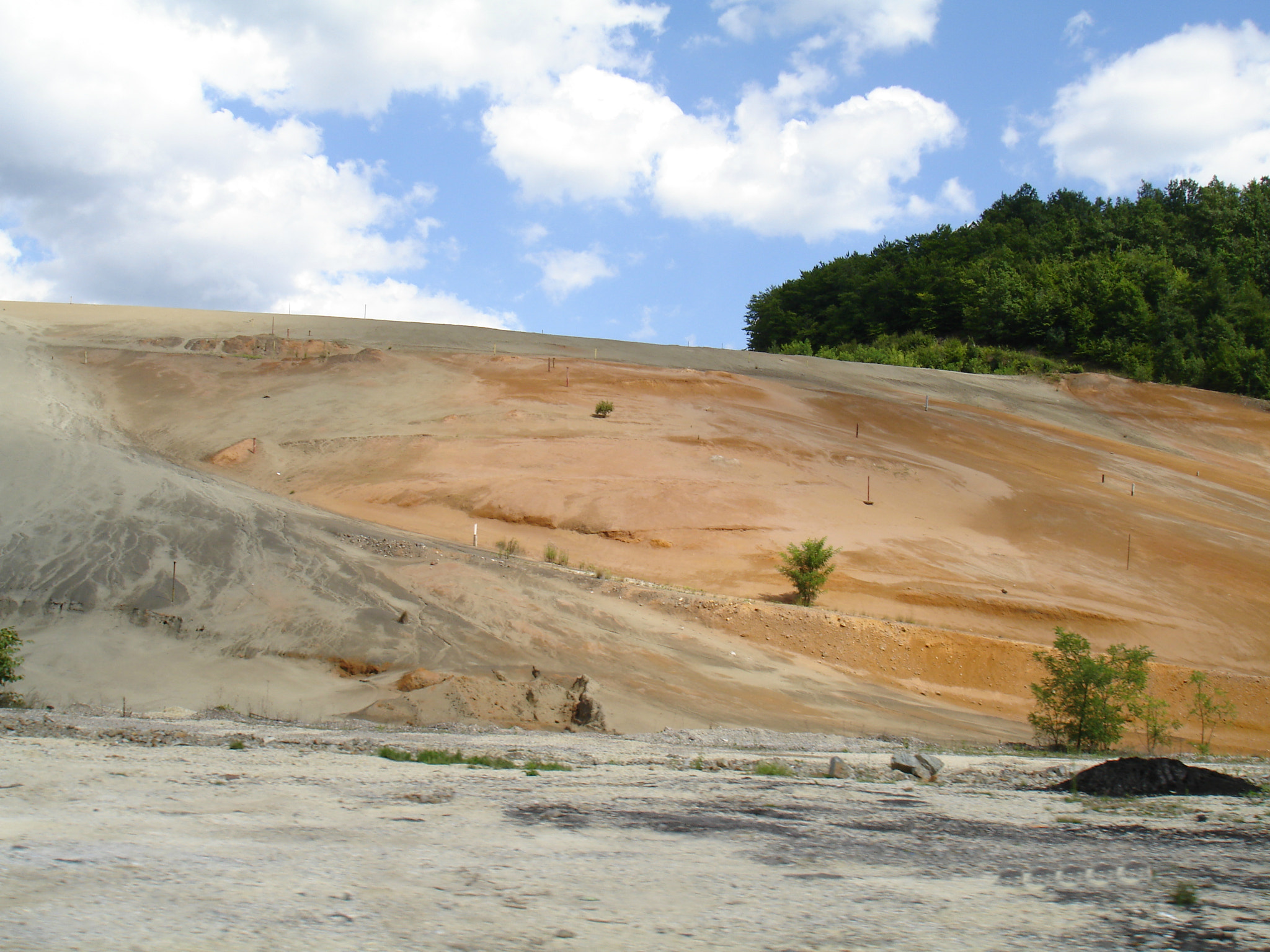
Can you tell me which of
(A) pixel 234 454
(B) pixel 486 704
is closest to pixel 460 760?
(B) pixel 486 704

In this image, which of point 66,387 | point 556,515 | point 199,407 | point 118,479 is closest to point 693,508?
point 556,515

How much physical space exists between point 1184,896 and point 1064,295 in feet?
241

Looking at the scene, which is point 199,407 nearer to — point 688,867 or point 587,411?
point 587,411

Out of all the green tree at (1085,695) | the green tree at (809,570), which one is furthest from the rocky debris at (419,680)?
the green tree at (809,570)

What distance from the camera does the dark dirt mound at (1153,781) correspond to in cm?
781

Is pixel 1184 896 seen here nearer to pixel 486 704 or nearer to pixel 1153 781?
pixel 1153 781

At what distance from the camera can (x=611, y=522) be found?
85.2 feet

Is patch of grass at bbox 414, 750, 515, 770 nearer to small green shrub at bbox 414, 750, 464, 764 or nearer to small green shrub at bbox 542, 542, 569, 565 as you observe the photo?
small green shrub at bbox 414, 750, 464, 764

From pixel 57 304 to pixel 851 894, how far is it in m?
63.0

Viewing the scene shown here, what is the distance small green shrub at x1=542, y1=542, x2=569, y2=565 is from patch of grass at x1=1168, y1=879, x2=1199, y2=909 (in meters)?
18.9

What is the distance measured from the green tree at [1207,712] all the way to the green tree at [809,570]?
7998 mm

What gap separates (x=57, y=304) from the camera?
54.1 meters

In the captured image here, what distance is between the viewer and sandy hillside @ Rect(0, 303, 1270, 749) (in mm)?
17297

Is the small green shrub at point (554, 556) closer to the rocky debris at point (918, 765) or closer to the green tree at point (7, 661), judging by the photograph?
the green tree at point (7, 661)
